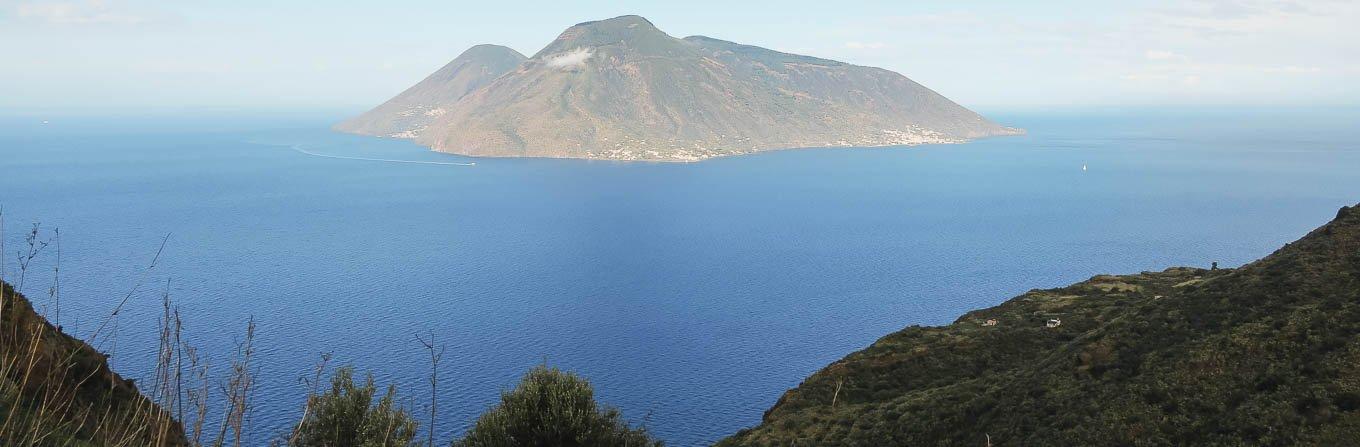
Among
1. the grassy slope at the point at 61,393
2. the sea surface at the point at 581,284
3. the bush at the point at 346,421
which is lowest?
the sea surface at the point at 581,284

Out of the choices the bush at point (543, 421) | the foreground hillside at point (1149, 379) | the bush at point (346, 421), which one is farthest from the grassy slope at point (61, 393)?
the foreground hillside at point (1149, 379)

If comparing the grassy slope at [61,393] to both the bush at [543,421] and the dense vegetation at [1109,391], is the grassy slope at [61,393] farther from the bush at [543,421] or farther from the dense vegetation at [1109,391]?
the bush at [543,421]

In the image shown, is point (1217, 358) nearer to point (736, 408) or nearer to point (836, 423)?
point (836, 423)

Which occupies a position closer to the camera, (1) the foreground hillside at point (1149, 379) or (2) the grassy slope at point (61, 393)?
(2) the grassy slope at point (61, 393)

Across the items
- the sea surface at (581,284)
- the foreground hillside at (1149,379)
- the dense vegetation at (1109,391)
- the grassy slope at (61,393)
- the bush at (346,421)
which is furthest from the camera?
the sea surface at (581,284)

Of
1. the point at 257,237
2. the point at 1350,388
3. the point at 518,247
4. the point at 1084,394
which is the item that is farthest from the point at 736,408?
the point at 257,237

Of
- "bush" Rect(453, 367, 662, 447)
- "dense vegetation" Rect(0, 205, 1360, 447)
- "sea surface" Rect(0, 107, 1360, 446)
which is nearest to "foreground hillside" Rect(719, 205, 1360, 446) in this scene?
"dense vegetation" Rect(0, 205, 1360, 447)
